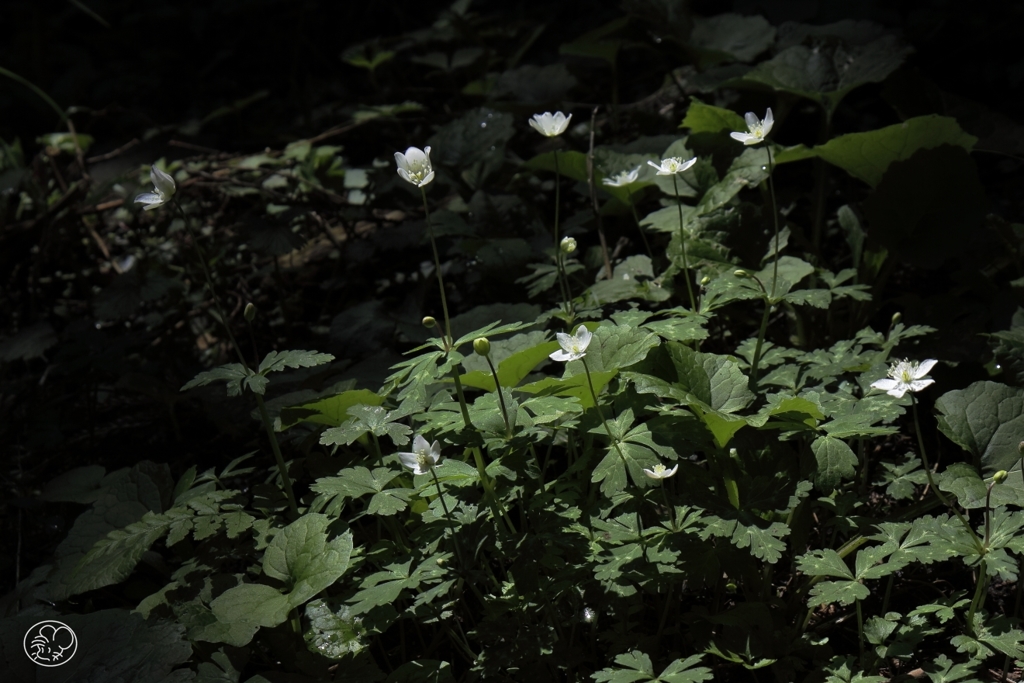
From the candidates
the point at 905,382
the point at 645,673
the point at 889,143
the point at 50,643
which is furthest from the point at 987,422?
the point at 50,643

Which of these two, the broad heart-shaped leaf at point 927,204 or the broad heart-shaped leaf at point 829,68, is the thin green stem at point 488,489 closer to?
the broad heart-shaped leaf at point 927,204

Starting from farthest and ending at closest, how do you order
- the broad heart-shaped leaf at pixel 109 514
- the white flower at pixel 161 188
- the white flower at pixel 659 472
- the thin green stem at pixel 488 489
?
the broad heart-shaped leaf at pixel 109 514 < the white flower at pixel 161 188 < the thin green stem at pixel 488 489 < the white flower at pixel 659 472

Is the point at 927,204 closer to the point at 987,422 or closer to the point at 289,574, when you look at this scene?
the point at 987,422

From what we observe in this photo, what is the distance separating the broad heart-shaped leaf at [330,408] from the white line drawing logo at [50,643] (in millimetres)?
547

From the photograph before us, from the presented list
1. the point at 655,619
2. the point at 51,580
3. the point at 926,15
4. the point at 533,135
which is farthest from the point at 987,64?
the point at 51,580

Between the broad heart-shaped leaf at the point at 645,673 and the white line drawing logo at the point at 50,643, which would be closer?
the broad heart-shaped leaf at the point at 645,673

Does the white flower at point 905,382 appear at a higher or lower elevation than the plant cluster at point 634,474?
higher

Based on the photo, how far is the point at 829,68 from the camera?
243cm

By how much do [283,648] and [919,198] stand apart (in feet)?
6.26

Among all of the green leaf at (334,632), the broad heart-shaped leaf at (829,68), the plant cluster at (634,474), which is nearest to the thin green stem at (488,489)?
the plant cluster at (634,474)

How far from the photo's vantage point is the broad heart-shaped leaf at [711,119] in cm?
232

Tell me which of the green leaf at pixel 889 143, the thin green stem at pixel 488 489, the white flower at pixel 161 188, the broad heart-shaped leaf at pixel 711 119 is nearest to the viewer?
the thin green stem at pixel 488 489

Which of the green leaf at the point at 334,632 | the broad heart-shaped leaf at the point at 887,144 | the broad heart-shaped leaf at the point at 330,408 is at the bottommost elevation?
the green leaf at the point at 334,632

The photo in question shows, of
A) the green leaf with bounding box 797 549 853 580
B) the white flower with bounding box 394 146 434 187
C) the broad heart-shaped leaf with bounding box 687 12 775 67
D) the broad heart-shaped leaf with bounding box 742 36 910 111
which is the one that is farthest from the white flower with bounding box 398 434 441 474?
the broad heart-shaped leaf with bounding box 687 12 775 67
